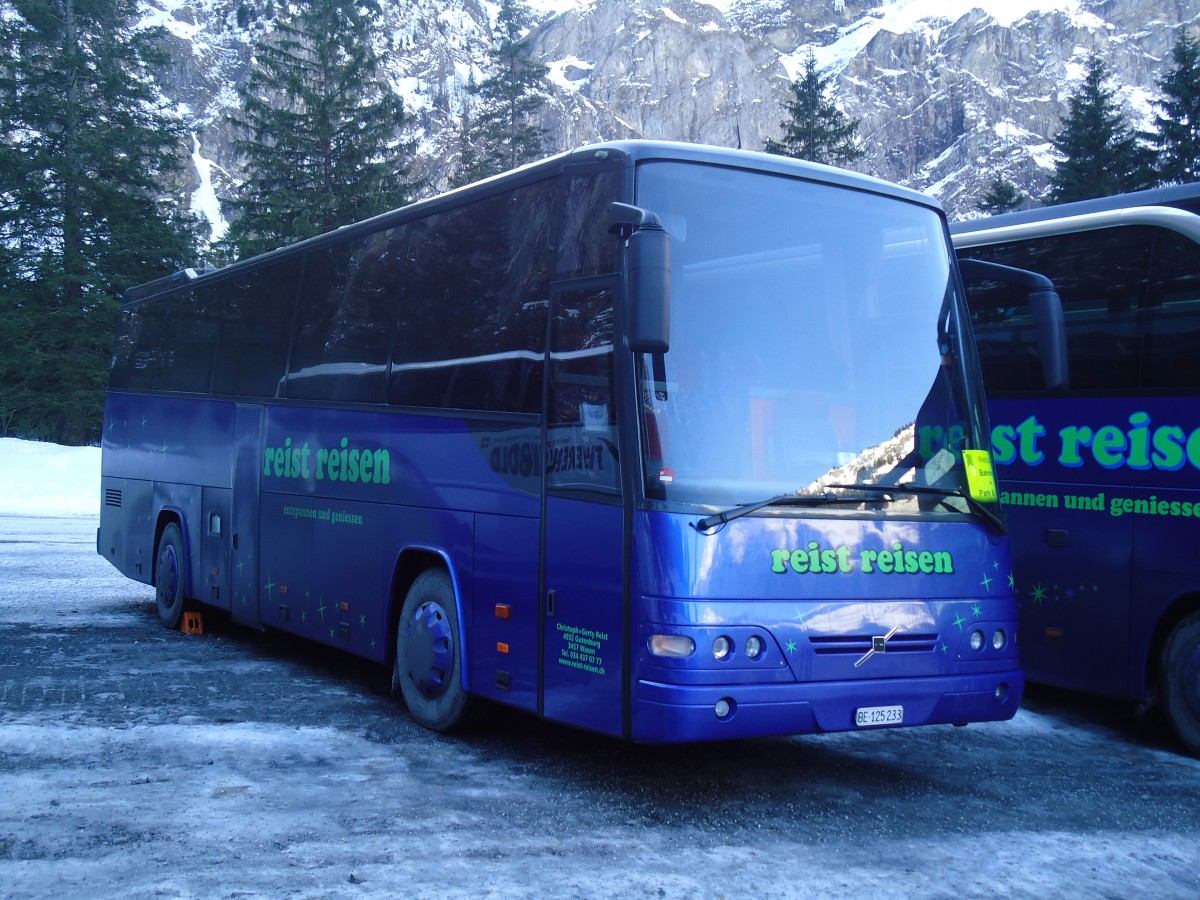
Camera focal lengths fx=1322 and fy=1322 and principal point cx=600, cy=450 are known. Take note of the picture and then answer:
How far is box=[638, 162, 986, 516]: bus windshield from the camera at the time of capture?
5.71 m

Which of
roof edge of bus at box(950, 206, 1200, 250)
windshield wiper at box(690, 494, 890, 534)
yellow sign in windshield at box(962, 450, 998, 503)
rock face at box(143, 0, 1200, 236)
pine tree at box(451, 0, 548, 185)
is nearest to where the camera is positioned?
windshield wiper at box(690, 494, 890, 534)

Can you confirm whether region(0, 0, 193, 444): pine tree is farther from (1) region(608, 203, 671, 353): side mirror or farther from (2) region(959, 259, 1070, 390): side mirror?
(1) region(608, 203, 671, 353): side mirror

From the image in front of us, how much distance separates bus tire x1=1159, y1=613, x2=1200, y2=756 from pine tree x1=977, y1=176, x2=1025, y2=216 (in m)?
40.5

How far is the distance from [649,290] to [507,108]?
51979mm

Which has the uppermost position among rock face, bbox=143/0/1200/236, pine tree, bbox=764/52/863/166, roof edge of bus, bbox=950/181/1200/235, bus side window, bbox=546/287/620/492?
rock face, bbox=143/0/1200/236

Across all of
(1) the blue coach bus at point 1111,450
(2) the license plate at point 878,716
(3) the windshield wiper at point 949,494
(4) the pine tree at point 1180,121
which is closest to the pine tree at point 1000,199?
(4) the pine tree at point 1180,121

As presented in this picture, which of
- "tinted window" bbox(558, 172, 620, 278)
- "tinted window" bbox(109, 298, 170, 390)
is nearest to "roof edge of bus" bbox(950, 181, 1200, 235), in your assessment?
"tinted window" bbox(558, 172, 620, 278)

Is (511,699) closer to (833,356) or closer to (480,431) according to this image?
(480,431)

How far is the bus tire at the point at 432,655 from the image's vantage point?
707 centimetres

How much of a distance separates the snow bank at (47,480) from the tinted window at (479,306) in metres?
17.9

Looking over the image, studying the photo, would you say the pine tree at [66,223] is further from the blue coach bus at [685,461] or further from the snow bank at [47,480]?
the blue coach bus at [685,461]

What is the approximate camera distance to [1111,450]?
7.68 meters

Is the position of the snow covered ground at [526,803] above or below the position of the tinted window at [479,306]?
below

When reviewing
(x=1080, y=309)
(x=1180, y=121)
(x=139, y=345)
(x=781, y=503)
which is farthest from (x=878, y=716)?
(x=1180, y=121)
